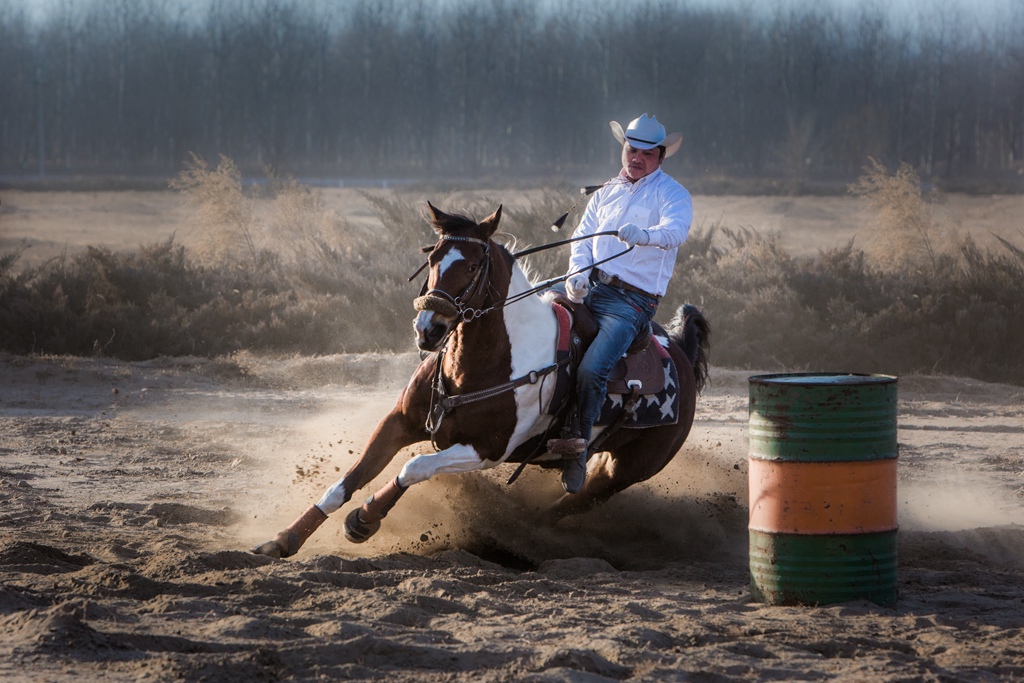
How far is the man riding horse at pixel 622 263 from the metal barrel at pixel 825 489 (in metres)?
1.08

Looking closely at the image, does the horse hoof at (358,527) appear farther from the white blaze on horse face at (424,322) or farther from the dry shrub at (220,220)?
the dry shrub at (220,220)

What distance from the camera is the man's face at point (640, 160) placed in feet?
23.3

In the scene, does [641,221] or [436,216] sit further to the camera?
[641,221]

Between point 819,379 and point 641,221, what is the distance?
4.66 feet

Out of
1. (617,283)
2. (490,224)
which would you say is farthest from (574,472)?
(490,224)

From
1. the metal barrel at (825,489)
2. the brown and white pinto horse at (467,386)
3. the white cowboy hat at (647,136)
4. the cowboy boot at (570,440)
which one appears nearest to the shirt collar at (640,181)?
the white cowboy hat at (647,136)

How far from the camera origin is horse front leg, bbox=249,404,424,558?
21.0ft

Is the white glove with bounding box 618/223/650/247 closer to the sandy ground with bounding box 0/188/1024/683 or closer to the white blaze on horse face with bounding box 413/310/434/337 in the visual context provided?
the white blaze on horse face with bounding box 413/310/434/337

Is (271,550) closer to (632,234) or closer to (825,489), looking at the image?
(632,234)

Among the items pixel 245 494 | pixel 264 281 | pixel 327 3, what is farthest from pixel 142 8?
pixel 245 494

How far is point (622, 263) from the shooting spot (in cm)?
707

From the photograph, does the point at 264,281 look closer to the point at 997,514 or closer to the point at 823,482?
the point at 997,514

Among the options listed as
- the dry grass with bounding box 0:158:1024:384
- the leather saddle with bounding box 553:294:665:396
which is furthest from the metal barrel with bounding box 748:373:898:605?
the dry grass with bounding box 0:158:1024:384

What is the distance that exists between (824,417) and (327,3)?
239ft
